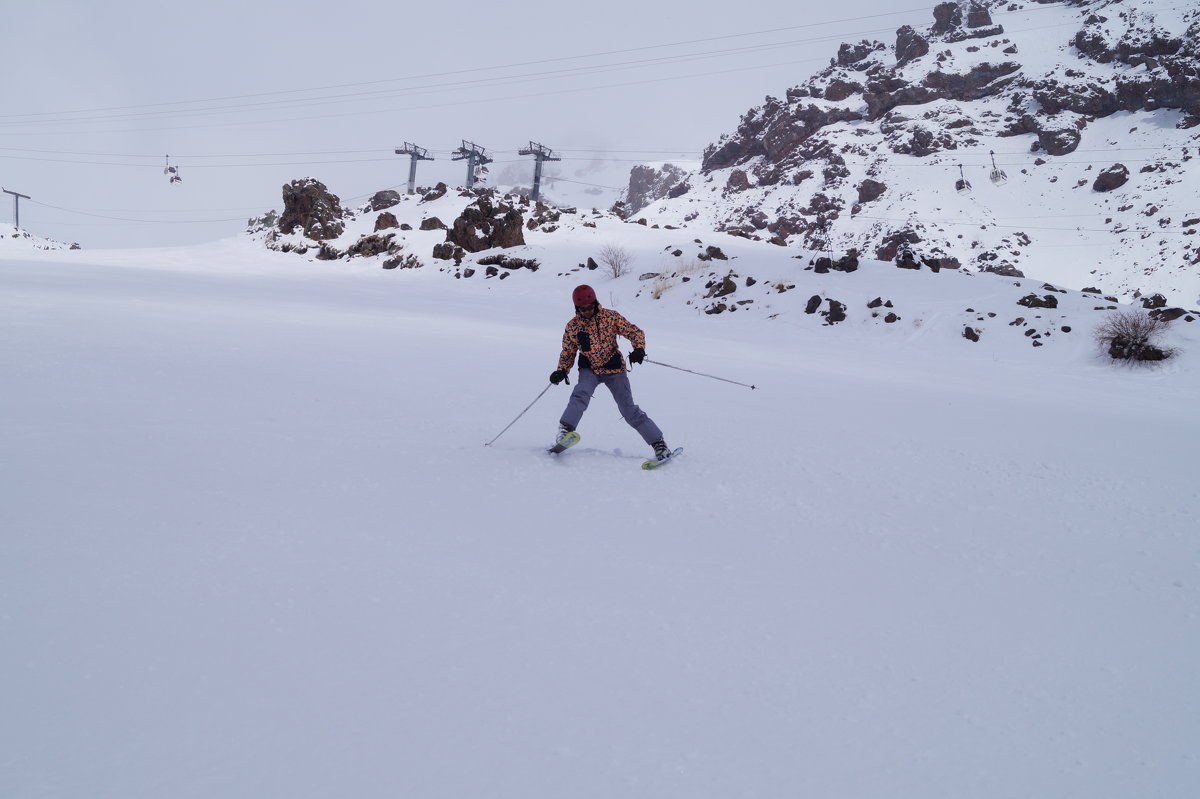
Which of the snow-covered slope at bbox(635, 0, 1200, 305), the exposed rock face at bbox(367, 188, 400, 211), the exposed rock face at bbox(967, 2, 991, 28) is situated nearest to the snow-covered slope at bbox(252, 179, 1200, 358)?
the exposed rock face at bbox(367, 188, 400, 211)

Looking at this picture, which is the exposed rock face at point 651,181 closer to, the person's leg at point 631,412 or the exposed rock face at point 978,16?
the exposed rock face at point 978,16

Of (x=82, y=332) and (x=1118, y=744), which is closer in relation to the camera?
(x=1118, y=744)

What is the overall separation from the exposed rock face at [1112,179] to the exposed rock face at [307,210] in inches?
2637

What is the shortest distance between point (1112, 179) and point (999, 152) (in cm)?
1355

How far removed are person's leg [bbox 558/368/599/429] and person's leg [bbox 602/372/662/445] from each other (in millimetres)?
132

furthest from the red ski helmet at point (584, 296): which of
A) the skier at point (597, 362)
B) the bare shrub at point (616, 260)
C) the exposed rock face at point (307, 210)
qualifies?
the exposed rock face at point (307, 210)

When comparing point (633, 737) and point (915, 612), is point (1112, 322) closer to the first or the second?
point (915, 612)

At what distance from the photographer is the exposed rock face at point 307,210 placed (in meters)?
36.7

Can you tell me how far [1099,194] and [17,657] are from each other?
257 feet

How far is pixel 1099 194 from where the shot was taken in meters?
60.2

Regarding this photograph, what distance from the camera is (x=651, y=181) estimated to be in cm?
14962

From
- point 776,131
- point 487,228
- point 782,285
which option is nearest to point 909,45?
point 776,131

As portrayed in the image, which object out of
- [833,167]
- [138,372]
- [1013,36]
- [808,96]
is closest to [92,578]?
[138,372]

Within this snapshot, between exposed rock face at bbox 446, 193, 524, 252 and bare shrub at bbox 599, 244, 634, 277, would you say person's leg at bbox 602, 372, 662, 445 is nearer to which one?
bare shrub at bbox 599, 244, 634, 277
